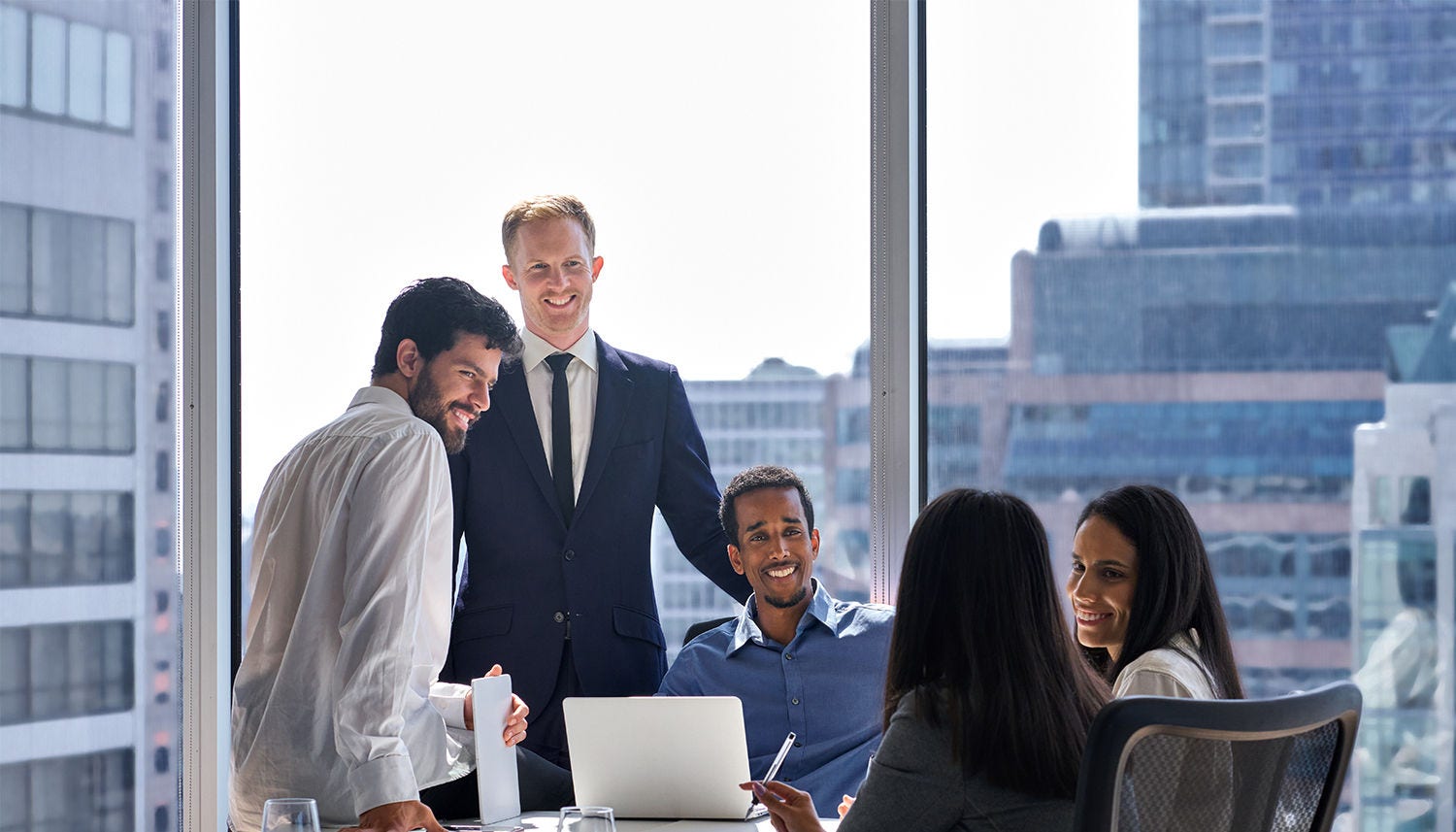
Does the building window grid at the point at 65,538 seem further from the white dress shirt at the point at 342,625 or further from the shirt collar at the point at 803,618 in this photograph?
the shirt collar at the point at 803,618

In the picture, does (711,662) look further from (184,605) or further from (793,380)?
(184,605)

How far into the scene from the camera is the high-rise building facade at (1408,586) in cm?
320

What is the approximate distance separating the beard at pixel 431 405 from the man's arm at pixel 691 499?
0.78m

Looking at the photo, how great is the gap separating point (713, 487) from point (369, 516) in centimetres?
122

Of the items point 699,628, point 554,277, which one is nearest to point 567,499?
point 699,628

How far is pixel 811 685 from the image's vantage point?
3242mm

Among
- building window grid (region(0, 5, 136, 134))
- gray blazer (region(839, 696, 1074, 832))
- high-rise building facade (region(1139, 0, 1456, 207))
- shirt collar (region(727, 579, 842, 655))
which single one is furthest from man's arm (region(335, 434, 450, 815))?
high-rise building facade (region(1139, 0, 1456, 207))

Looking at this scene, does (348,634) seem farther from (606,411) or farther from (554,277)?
(554,277)

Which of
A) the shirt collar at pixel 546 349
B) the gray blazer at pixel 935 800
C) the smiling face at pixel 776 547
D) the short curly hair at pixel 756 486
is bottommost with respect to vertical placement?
the gray blazer at pixel 935 800

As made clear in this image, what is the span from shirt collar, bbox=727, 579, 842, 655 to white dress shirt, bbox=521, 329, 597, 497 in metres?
0.52

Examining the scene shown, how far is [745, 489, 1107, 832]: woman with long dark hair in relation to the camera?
1933mm

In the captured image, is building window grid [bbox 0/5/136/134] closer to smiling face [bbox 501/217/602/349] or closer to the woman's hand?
smiling face [bbox 501/217/602/349]

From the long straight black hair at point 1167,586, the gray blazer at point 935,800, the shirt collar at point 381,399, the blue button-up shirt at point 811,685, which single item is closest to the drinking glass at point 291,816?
the gray blazer at point 935,800

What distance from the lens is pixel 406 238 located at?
3715 mm
